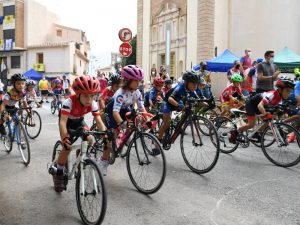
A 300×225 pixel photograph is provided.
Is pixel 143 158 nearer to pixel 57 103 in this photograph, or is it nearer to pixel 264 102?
pixel 264 102

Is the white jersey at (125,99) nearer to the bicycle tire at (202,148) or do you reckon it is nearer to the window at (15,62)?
the bicycle tire at (202,148)

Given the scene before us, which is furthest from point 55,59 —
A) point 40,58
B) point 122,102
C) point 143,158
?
point 143,158

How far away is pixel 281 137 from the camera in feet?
22.1

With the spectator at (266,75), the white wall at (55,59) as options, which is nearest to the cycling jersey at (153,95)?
the spectator at (266,75)

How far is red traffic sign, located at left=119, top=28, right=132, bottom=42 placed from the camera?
1393 centimetres

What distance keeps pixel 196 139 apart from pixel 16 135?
11.9 ft

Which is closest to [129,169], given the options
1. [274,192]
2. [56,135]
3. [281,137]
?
[274,192]

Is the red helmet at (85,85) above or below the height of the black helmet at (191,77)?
below

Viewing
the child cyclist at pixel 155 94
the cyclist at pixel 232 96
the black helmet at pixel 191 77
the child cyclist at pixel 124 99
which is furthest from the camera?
the child cyclist at pixel 155 94

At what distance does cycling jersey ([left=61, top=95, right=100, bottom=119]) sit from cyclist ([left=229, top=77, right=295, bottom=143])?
11.4ft

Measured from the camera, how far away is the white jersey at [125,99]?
5832mm

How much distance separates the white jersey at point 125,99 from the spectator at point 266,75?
4.70 meters

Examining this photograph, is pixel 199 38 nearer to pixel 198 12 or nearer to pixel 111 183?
pixel 198 12

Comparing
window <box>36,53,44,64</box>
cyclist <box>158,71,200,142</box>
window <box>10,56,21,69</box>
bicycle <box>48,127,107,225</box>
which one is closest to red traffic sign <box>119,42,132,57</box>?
cyclist <box>158,71,200,142</box>
